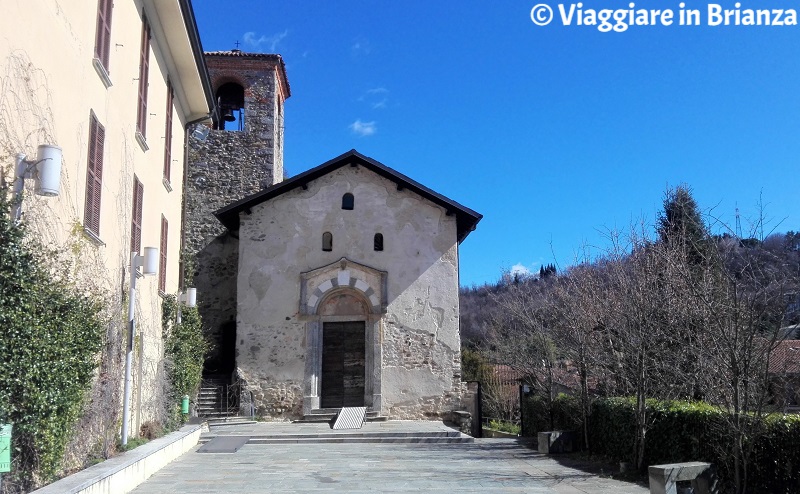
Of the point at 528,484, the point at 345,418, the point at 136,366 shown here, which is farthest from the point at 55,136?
the point at 345,418

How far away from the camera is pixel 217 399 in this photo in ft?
65.5

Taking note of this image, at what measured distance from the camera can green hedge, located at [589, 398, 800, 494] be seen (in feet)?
25.2

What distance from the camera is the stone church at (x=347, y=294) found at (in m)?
20.1

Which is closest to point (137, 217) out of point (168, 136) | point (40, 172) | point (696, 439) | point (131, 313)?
point (131, 313)

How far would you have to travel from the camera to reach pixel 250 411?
19766mm

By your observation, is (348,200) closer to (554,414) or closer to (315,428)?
(315,428)

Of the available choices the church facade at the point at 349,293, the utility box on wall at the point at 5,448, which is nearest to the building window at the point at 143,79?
the utility box on wall at the point at 5,448

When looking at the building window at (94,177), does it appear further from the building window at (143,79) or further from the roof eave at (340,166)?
the roof eave at (340,166)

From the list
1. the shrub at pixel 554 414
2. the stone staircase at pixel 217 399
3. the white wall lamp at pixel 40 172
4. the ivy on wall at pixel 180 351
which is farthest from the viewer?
the stone staircase at pixel 217 399

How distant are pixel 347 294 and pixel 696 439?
1267cm

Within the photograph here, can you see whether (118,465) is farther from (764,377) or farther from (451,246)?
(451,246)

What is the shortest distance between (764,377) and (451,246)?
43.4ft

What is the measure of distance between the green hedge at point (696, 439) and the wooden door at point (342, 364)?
8.66 metres

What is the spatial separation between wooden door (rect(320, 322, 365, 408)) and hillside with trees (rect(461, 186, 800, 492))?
449 cm
